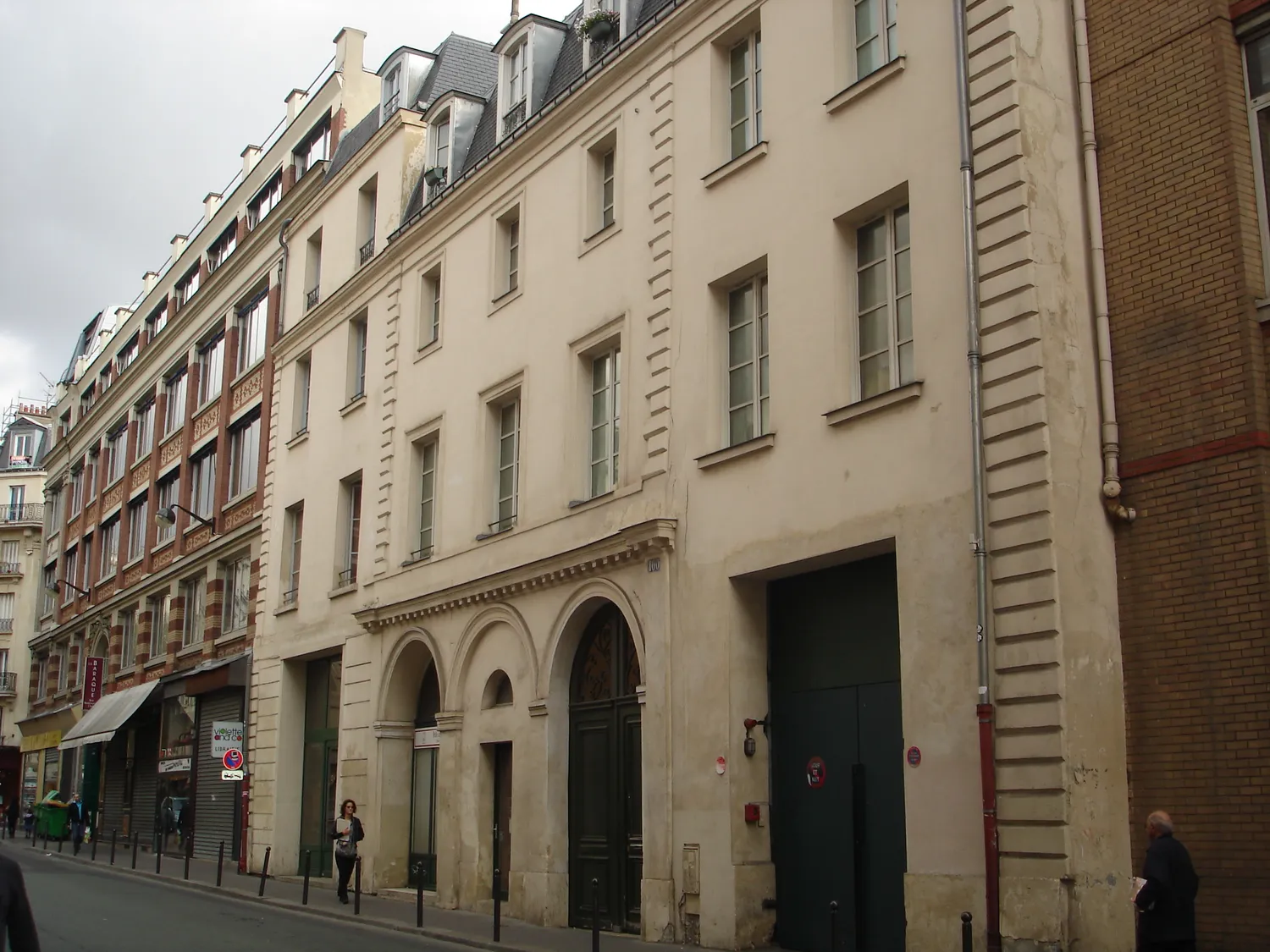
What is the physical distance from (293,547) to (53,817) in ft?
56.0

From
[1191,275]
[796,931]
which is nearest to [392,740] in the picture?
[796,931]

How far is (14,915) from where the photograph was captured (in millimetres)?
5688

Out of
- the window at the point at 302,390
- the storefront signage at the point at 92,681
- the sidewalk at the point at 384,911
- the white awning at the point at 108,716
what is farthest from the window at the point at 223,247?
the sidewalk at the point at 384,911

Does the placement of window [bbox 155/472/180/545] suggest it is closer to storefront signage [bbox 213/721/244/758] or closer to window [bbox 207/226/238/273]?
window [bbox 207/226/238/273]

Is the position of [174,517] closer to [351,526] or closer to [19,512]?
[351,526]

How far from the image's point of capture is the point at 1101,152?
13.0 m

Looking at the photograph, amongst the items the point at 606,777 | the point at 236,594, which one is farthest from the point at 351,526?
the point at 606,777

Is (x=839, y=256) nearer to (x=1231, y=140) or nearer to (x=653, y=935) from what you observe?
(x=1231, y=140)

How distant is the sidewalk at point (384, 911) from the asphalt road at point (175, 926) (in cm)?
34

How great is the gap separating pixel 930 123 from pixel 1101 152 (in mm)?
1716

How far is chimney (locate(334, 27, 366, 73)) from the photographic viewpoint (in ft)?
108

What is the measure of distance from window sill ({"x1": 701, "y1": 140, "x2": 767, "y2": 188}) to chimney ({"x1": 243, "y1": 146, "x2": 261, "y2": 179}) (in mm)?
24816

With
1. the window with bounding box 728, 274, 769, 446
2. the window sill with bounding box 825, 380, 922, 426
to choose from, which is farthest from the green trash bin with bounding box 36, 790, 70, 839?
the window sill with bounding box 825, 380, 922, 426

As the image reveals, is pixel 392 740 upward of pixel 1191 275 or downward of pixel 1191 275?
downward
